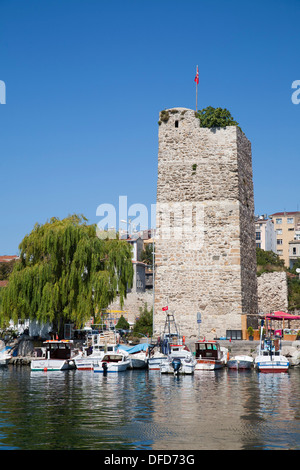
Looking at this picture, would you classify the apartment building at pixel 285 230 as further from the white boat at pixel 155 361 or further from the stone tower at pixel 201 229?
the white boat at pixel 155 361

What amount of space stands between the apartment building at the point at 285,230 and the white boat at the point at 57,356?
57713 mm

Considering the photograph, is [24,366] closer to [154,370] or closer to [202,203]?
[154,370]

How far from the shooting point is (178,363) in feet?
71.3

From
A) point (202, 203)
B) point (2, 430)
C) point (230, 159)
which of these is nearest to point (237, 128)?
point (230, 159)

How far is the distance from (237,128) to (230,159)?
1.57 meters

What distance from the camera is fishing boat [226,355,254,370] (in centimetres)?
2405

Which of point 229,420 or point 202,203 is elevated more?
point 202,203

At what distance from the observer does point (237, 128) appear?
27.6m

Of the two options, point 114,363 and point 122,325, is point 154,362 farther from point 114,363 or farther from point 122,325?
point 122,325

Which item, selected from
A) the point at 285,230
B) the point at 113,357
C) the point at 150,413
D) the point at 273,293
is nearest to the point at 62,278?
the point at 113,357

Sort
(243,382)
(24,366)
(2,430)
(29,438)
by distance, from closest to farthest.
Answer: (29,438) < (2,430) < (243,382) < (24,366)

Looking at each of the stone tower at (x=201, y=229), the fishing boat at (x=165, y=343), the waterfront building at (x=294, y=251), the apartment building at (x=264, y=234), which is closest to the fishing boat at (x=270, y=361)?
the stone tower at (x=201, y=229)

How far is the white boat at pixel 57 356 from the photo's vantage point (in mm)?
23953

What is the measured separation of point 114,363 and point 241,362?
17.1 ft
